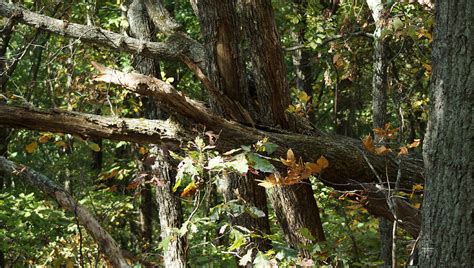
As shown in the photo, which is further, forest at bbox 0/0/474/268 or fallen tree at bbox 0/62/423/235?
fallen tree at bbox 0/62/423/235

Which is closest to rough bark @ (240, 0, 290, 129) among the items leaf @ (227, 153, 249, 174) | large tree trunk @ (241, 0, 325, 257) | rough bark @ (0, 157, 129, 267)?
large tree trunk @ (241, 0, 325, 257)

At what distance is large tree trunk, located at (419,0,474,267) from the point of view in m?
3.22

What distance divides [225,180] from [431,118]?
3.00m

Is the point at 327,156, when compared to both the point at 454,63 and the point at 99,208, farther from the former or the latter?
the point at 99,208

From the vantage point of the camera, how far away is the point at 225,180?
613cm

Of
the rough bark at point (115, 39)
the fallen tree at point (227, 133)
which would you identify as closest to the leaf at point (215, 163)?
the fallen tree at point (227, 133)

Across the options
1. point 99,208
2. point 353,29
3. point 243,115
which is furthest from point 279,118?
point 99,208

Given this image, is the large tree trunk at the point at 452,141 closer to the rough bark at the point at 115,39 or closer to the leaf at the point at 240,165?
the leaf at the point at 240,165

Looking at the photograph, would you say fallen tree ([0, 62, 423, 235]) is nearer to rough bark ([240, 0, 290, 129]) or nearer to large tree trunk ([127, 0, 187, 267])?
rough bark ([240, 0, 290, 129])

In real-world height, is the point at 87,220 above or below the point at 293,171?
above

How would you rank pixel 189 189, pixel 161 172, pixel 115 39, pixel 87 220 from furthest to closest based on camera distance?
pixel 161 172 < pixel 115 39 < pixel 87 220 < pixel 189 189

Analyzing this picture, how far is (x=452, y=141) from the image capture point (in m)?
3.29

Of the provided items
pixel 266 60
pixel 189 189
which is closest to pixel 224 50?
pixel 266 60

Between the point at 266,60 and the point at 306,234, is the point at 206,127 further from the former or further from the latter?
the point at 306,234
